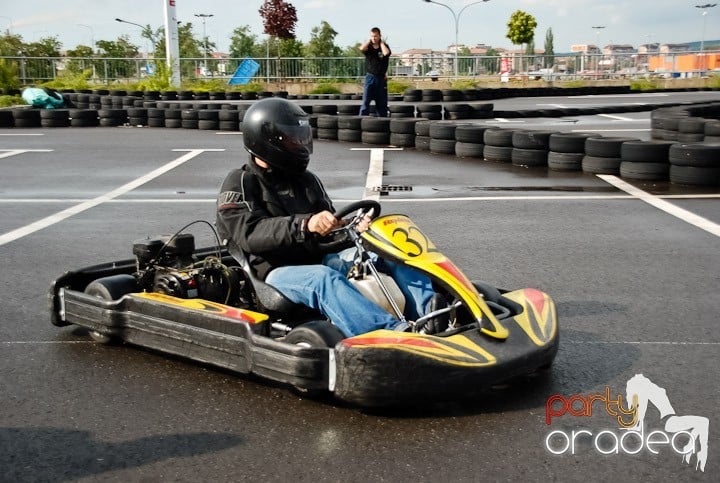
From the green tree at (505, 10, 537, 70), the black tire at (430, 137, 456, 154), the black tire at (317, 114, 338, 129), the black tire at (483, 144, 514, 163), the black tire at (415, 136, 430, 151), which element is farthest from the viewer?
the green tree at (505, 10, 537, 70)

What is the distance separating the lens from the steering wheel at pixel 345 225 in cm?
376

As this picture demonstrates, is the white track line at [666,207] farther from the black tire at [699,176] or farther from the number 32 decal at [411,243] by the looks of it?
the number 32 decal at [411,243]

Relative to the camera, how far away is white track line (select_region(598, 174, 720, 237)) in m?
7.12

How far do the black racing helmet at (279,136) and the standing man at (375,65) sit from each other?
1119cm

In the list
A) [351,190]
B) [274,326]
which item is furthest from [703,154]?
[274,326]

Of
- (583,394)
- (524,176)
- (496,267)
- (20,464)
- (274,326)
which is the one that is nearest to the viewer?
(20,464)

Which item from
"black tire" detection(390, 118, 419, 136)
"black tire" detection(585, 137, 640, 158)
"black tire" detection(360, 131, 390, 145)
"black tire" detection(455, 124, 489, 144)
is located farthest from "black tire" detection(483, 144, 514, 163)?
"black tire" detection(360, 131, 390, 145)

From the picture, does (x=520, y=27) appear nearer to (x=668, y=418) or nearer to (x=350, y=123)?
(x=350, y=123)

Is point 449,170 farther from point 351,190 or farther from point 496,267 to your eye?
point 496,267

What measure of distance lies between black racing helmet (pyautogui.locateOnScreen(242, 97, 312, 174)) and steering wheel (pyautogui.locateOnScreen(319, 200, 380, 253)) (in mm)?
441

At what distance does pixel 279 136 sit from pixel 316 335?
3.80 ft

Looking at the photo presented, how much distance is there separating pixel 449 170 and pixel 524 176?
106 centimetres

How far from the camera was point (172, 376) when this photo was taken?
12.4 ft
